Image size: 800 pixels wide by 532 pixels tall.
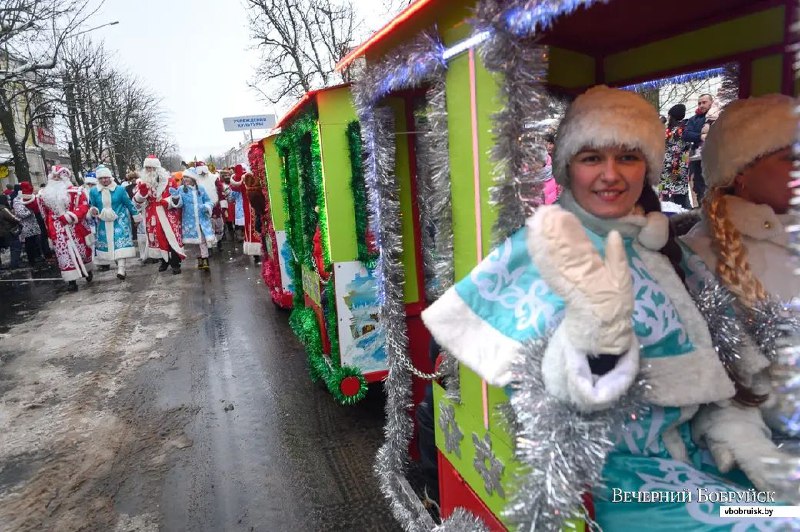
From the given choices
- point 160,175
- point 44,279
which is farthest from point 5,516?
point 44,279

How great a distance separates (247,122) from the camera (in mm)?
17172

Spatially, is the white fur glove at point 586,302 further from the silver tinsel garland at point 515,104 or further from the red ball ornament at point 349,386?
the red ball ornament at point 349,386

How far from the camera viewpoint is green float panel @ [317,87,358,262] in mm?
3764

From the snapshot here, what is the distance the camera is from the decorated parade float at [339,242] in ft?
12.5

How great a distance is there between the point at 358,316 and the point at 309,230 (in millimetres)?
1179

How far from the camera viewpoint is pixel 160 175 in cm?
1170

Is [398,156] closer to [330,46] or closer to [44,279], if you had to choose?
[44,279]

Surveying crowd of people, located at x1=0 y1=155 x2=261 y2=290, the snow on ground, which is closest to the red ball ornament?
the snow on ground

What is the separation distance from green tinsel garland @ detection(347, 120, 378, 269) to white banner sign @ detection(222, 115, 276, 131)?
14.2 meters

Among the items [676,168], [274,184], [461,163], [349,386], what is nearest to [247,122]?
[274,184]

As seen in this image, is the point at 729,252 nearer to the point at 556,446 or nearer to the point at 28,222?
the point at 556,446

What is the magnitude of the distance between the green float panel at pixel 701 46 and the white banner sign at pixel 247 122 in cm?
1562

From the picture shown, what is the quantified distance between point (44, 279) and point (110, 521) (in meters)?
11.1

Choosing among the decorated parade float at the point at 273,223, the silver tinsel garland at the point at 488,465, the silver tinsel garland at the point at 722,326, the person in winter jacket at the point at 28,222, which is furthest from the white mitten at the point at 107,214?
the silver tinsel garland at the point at 722,326
